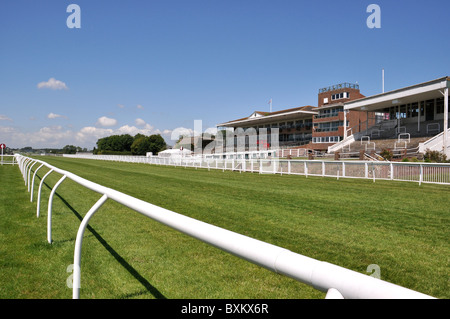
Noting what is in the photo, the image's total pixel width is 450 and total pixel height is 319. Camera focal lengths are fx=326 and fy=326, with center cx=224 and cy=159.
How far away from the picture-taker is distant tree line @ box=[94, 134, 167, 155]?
107769 millimetres

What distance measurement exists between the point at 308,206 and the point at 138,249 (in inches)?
190

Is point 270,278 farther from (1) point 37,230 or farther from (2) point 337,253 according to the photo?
(1) point 37,230

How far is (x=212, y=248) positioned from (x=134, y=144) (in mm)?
112267

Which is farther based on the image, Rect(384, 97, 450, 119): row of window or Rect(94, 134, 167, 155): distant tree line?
Rect(94, 134, 167, 155): distant tree line

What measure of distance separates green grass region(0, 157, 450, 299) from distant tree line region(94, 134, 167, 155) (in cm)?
9057

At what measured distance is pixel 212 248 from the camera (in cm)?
468

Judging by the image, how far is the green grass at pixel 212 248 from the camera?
329 cm

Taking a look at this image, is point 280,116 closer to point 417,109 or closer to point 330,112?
point 330,112

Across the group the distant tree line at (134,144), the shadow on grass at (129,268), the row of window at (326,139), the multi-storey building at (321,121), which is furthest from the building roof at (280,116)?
the shadow on grass at (129,268)

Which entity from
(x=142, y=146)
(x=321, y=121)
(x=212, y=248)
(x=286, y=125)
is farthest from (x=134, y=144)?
(x=212, y=248)

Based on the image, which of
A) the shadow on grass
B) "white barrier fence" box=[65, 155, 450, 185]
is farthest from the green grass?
"white barrier fence" box=[65, 155, 450, 185]

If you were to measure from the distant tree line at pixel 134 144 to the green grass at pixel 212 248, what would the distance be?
90.6 metres

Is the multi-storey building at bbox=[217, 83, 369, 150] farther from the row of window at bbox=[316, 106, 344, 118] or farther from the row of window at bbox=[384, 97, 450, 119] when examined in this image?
the row of window at bbox=[384, 97, 450, 119]

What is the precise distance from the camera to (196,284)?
3342 millimetres
